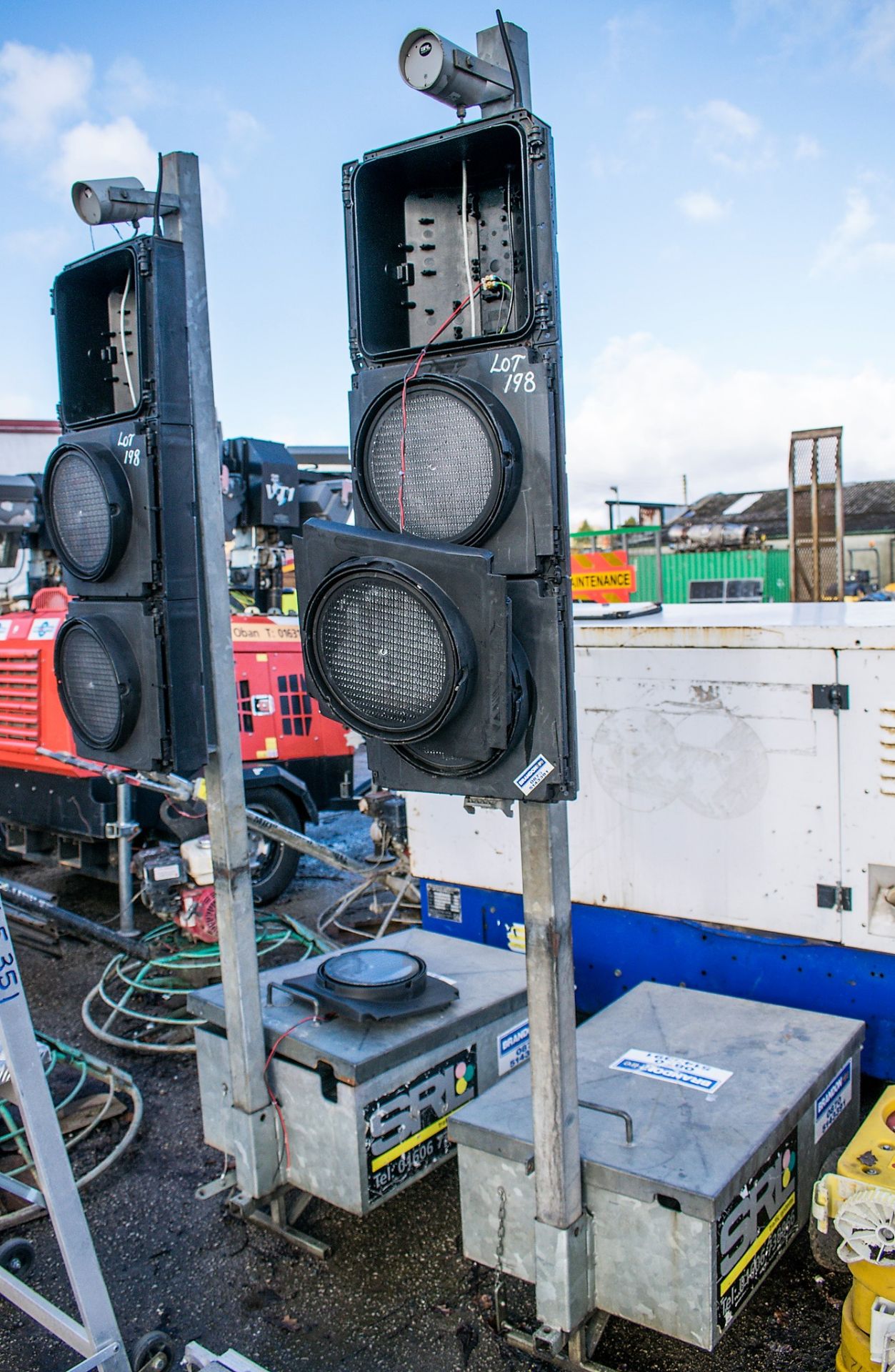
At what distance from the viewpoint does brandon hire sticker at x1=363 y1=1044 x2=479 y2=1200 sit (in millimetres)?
2998

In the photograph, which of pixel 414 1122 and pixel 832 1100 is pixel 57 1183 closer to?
pixel 414 1122

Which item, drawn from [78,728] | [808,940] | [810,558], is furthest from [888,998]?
[810,558]

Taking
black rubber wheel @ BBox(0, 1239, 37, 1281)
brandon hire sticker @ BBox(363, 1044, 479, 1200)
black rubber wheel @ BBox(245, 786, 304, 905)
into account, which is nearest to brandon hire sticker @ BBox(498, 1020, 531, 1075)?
brandon hire sticker @ BBox(363, 1044, 479, 1200)

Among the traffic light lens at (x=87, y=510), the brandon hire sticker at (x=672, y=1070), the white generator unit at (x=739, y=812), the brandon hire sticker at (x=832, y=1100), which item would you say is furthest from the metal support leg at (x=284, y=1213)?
the traffic light lens at (x=87, y=510)

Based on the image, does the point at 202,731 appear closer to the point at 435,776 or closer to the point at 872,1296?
the point at 435,776

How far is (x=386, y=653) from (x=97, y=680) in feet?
4.39

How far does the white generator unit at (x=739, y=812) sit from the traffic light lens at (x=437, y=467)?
1.73m

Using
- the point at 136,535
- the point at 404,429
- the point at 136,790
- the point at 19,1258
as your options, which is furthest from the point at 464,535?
the point at 136,790

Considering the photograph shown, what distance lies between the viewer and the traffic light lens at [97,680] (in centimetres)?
292

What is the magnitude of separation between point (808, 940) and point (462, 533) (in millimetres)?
2220

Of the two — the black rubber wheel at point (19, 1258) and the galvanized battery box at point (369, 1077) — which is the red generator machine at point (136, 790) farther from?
the black rubber wheel at point (19, 1258)

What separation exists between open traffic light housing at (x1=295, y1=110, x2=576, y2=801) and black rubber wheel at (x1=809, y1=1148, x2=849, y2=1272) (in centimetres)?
162

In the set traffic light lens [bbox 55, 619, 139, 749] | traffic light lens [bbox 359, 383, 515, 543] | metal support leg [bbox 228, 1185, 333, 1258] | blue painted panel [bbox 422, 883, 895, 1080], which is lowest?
metal support leg [bbox 228, 1185, 333, 1258]

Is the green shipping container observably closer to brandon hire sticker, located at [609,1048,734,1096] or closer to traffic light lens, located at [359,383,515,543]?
brandon hire sticker, located at [609,1048,734,1096]
